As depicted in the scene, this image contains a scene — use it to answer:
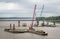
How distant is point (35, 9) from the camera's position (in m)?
49.0

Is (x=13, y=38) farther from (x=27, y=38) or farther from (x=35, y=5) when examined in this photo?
(x=35, y=5)

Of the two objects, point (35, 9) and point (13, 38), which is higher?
point (35, 9)

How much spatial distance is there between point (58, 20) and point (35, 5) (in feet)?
232

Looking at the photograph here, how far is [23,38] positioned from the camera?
1549 inches

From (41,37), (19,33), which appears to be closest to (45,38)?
(41,37)

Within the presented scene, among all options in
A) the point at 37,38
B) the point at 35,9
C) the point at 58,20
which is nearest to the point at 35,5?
the point at 35,9

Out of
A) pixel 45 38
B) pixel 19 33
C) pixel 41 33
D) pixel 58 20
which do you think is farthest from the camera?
pixel 58 20

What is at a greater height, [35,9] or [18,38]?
[35,9]

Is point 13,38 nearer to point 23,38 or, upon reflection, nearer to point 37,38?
point 23,38

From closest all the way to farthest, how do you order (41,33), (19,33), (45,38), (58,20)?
(45,38), (41,33), (19,33), (58,20)

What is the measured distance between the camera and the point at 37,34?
145 feet

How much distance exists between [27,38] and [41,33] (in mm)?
4129

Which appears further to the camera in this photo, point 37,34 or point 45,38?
point 37,34

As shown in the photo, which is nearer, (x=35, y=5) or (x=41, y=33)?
(x=41, y=33)
